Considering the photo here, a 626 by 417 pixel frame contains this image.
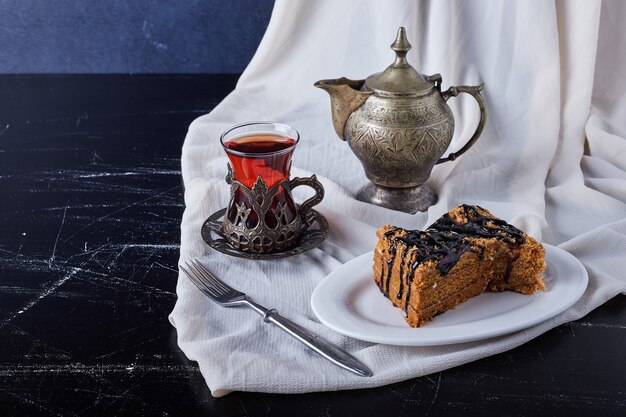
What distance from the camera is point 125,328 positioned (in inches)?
43.3

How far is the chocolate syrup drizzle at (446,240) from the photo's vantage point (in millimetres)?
1081

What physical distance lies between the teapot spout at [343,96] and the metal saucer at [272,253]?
18cm

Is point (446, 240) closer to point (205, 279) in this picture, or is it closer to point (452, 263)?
point (452, 263)

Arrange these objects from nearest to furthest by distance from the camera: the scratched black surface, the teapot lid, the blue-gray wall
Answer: the scratched black surface
the teapot lid
the blue-gray wall

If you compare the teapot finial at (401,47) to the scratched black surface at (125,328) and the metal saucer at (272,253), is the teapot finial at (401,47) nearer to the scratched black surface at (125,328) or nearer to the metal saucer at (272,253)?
the metal saucer at (272,253)

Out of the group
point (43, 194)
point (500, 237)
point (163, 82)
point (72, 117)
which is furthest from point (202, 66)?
point (500, 237)

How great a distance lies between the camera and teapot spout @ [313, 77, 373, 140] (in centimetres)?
140

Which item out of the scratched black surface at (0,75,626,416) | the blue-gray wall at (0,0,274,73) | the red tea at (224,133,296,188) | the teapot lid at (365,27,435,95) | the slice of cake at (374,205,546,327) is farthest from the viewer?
the blue-gray wall at (0,0,274,73)

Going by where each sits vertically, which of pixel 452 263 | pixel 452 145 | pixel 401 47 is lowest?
pixel 452 145

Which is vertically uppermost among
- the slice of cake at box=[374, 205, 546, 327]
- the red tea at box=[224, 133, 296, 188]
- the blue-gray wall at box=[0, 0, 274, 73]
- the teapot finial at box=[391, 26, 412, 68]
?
the teapot finial at box=[391, 26, 412, 68]

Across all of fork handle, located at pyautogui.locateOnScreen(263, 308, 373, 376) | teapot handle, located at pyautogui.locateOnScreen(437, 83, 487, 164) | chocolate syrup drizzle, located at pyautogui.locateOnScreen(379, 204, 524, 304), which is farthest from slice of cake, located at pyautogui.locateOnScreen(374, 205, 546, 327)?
teapot handle, located at pyautogui.locateOnScreen(437, 83, 487, 164)

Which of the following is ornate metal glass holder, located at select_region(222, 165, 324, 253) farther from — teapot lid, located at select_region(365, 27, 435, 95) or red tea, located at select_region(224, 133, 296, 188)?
teapot lid, located at select_region(365, 27, 435, 95)

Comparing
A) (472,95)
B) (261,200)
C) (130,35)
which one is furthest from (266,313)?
(130,35)

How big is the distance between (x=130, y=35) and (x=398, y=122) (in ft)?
3.32
